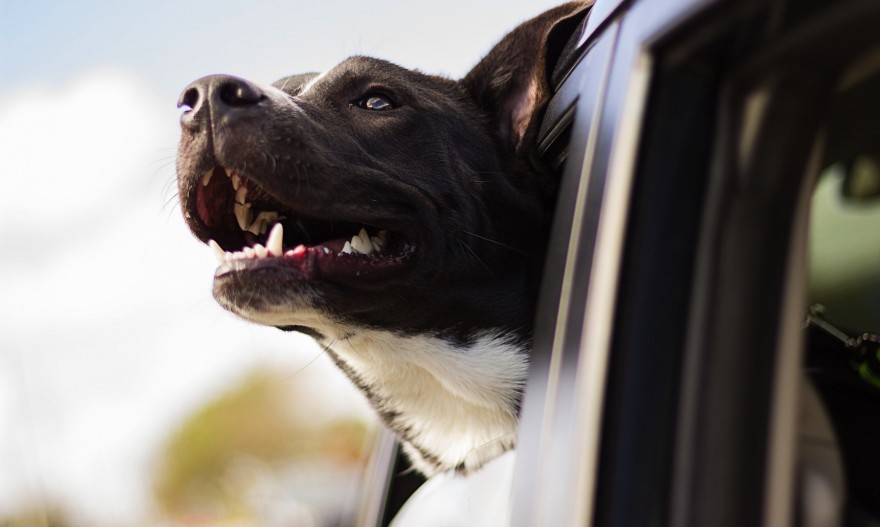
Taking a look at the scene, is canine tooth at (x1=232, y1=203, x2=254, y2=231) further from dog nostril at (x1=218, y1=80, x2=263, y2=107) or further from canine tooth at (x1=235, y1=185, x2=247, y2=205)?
dog nostril at (x1=218, y1=80, x2=263, y2=107)

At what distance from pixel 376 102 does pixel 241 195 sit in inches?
20.4

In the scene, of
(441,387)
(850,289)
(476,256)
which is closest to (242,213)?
(476,256)

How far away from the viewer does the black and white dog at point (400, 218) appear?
2.30m

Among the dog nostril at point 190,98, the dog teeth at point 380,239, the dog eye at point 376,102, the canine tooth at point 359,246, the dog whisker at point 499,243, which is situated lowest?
the canine tooth at point 359,246

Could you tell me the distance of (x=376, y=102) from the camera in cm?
270

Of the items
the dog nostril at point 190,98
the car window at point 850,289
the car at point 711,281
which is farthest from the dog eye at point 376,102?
the car at point 711,281

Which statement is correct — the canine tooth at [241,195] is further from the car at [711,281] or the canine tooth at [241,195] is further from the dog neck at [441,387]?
the car at [711,281]

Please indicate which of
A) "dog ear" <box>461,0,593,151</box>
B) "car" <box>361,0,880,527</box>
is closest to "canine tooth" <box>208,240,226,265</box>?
"dog ear" <box>461,0,593,151</box>

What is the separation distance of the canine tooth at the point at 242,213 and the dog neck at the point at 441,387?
1.41 ft

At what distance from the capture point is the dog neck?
98.7 inches

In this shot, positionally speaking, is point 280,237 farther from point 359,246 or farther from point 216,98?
point 216,98

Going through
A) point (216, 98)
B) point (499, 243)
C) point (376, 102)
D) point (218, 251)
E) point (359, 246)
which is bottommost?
point (218, 251)

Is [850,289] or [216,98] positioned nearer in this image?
[850,289]

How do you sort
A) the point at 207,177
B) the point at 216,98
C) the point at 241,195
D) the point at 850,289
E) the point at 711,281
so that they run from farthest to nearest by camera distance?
the point at 241,195 < the point at 207,177 < the point at 216,98 < the point at 850,289 < the point at 711,281
